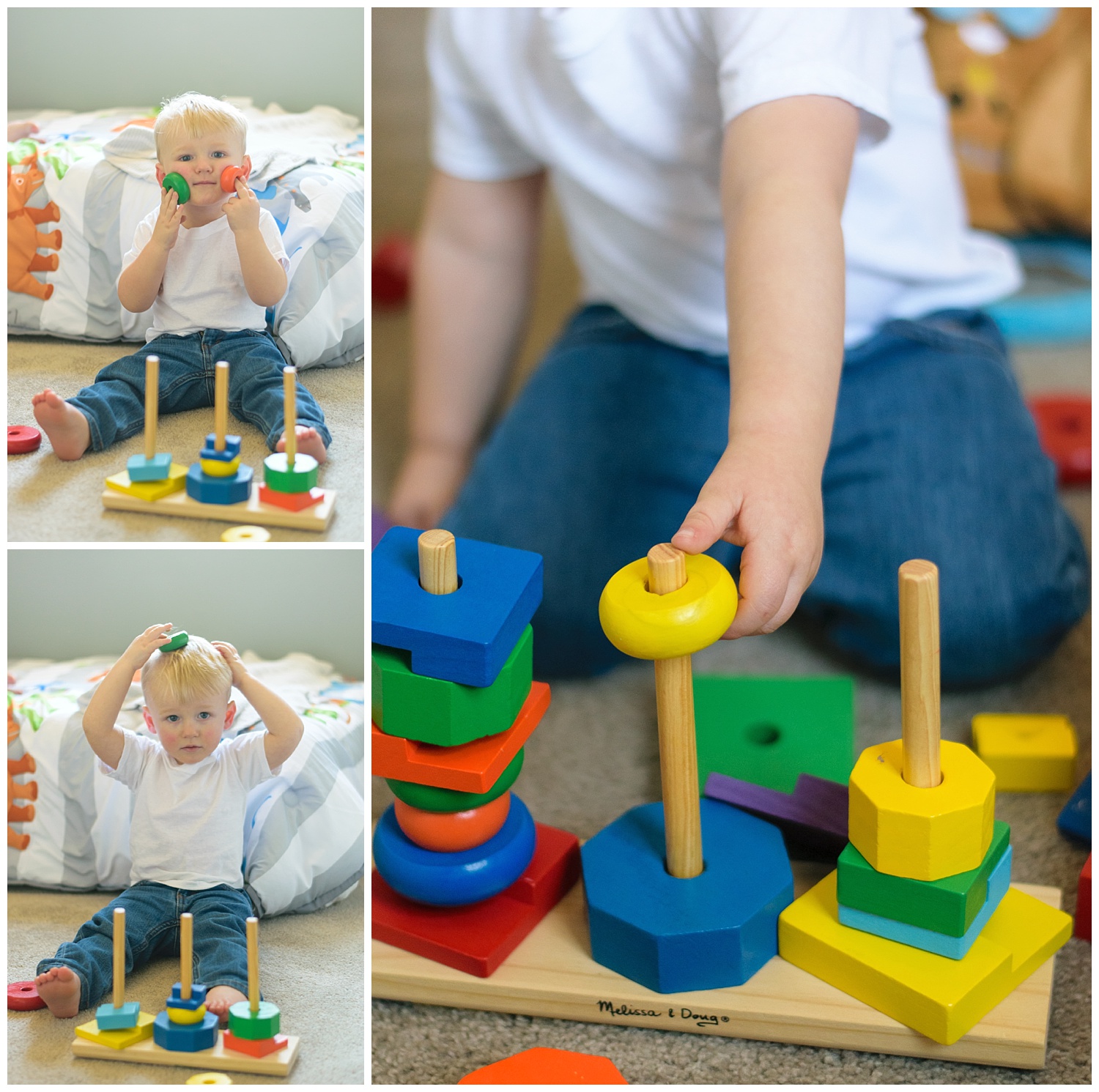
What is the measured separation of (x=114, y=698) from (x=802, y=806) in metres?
0.34

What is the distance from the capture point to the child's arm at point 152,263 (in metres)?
0.42

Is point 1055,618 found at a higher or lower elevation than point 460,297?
lower

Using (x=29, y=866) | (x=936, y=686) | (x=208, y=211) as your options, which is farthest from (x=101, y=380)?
(x=936, y=686)

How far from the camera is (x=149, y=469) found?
0.43m

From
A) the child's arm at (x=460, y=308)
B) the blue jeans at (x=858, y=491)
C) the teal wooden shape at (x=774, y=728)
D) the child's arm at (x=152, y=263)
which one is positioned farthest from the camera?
the child's arm at (x=460, y=308)

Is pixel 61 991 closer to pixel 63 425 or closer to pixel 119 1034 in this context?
pixel 119 1034

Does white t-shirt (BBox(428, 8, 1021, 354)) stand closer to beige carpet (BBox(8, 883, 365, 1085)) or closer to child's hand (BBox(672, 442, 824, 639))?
child's hand (BBox(672, 442, 824, 639))

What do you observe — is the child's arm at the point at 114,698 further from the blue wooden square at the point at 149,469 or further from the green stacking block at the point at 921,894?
the green stacking block at the point at 921,894

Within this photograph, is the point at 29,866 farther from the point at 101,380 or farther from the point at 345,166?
the point at 345,166

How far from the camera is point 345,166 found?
457 millimetres

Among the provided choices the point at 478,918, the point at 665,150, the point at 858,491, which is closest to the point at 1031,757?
the point at 858,491

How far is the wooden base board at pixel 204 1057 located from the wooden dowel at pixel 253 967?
0.02m

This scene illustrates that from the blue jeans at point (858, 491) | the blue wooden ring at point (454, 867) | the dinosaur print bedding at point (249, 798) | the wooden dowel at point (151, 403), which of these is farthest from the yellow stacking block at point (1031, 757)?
the wooden dowel at point (151, 403)

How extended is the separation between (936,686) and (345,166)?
1.02 ft
